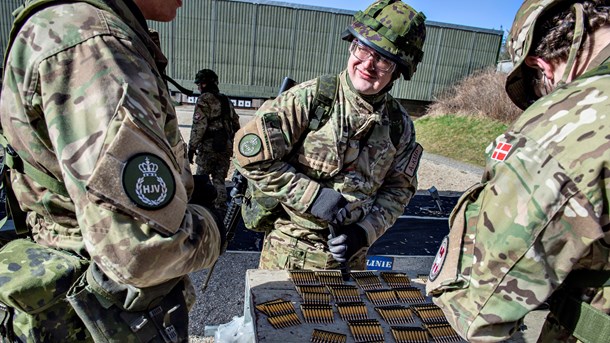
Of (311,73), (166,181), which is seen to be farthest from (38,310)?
(311,73)

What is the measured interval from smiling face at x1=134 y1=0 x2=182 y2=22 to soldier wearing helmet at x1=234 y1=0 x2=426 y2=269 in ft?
2.95

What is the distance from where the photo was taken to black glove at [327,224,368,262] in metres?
2.33

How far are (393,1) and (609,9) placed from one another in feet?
4.80

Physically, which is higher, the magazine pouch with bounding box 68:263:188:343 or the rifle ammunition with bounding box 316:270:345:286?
the magazine pouch with bounding box 68:263:188:343

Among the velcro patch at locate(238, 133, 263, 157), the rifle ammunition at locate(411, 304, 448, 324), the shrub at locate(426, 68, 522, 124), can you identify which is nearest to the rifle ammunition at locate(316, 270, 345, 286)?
the rifle ammunition at locate(411, 304, 448, 324)

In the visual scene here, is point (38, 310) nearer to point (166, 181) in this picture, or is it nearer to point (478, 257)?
point (166, 181)

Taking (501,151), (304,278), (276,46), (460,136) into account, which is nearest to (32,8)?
(501,151)

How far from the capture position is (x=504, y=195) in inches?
49.5

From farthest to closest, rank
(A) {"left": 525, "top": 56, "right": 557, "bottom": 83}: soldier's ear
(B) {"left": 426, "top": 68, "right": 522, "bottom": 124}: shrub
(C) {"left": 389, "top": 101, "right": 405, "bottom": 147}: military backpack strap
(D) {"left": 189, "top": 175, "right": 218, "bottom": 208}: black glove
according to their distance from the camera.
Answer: (B) {"left": 426, "top": 68, "right": 522, "bottom": 124}: shrub < (C) {"left": 389, "top": 101, "right": 405, "bottom": 147}: military backpack strap < (D) {"left": 189, "top": 175, "right": 218, "bottom": 208}: black glove < (A) {"left": 525, "top": 56, "right": 557, "bottom": 83}: soldier's ear

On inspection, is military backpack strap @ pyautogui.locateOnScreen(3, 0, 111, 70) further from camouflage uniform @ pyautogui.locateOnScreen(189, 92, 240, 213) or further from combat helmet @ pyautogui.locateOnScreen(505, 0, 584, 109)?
camouflage uniform @ pyautogui.locateOnScreen(189, 92, 240, 213)

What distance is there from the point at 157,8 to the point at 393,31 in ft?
4.49

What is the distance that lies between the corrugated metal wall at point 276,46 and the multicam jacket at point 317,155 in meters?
18.2

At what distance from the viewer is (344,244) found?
7.66ft

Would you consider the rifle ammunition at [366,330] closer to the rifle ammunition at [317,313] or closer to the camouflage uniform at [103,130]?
the rifle ammunition at [317,313]
